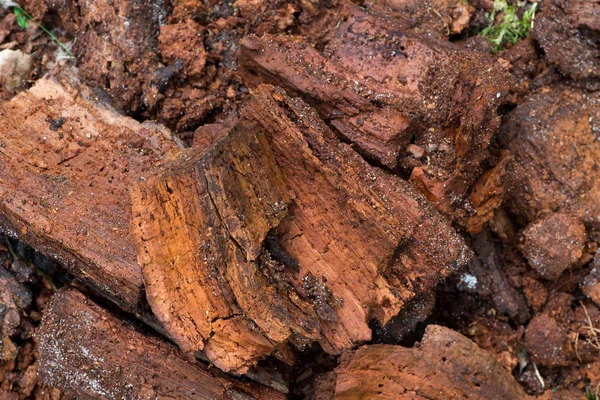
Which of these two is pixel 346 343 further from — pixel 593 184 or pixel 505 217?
pixel 593 184

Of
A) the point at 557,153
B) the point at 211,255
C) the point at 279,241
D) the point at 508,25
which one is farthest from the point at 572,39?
the point at 211,255

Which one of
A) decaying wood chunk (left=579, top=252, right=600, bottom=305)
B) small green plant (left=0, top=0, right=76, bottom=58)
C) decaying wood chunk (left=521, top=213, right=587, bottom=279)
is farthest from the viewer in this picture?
small green plant (left=0, top=0, right=76, bottom=58)

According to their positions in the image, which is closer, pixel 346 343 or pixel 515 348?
pixel 346 343

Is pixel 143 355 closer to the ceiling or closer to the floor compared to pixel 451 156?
closer to the floor

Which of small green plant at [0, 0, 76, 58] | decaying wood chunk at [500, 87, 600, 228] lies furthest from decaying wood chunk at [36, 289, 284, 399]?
decaying wood chunk at [500, 87, 600, 228]

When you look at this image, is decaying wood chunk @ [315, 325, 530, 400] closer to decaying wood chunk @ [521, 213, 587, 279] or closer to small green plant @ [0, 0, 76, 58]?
decaying wood chunk @ [521, 213, 587, 279]

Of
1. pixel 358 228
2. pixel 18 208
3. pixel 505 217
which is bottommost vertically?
pixel 505 217

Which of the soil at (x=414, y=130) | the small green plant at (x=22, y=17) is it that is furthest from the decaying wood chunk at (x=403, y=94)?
the small green plant at (x=22, y=17)

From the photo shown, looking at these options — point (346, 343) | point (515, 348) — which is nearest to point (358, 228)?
point (346, 343)
